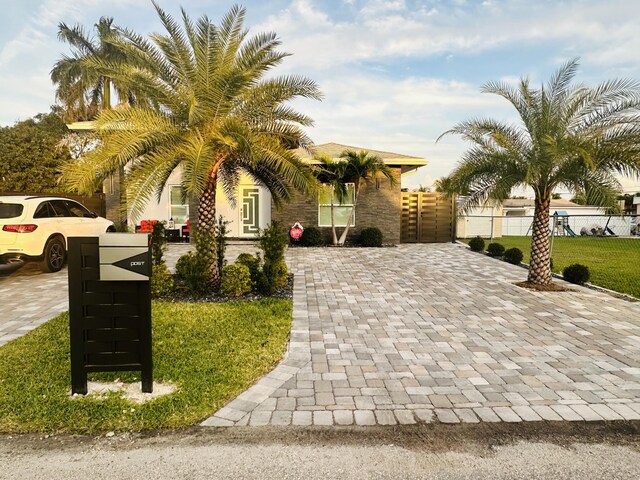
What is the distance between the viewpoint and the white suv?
853cm

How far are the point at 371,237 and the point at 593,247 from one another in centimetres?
998

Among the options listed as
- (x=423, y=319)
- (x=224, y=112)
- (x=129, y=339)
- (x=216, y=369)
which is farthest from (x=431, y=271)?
(x=129, y=339)

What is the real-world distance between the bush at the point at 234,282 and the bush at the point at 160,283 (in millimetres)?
956

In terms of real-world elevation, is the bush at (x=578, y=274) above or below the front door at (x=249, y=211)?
below

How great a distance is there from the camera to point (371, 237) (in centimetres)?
1566

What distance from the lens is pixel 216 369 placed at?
4125 mm

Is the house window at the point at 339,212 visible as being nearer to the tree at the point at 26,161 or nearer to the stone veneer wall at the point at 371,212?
the stone veneer wall at the point at 371,212

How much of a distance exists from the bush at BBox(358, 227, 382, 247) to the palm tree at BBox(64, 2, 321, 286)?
8.29 metres

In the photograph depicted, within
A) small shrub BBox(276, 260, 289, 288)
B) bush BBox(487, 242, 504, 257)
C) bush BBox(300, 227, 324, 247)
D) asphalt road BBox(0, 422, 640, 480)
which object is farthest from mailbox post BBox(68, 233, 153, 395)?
bush BBox(487, 242, 504, 257)

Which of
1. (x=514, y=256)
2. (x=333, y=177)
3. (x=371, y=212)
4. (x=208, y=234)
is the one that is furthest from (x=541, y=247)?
(x=371, y=212)

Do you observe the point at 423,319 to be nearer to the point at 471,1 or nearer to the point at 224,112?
the point at 224,112

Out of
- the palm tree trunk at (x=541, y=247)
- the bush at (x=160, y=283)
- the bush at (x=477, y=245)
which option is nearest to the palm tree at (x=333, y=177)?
the bush at (x=477, y=245)

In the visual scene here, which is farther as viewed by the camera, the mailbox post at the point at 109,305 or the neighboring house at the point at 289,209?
the neighboring house at the point at 289,209

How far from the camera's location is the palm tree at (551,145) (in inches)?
289
